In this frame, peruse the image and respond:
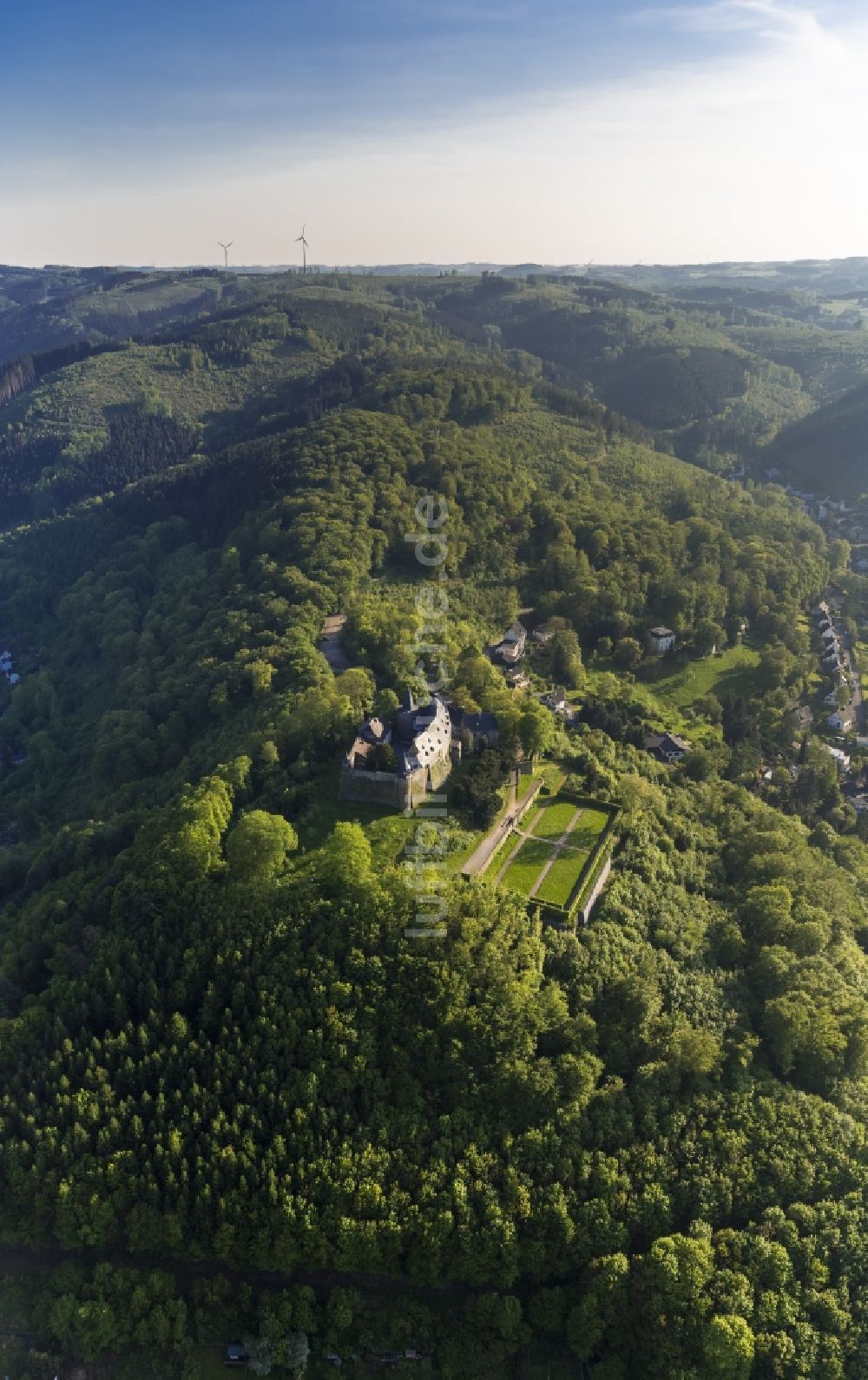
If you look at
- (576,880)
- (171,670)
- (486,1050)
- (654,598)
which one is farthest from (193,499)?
(486,1050)

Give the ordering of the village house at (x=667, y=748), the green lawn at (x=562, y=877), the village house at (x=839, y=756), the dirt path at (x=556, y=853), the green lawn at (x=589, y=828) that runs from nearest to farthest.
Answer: the green lawn at (x=562, y=877)
the dirt path at (x=556, y=853)
the green lawn at (x=589, y=828)
the village house at (x=667, y=748)
the village house at (x=839, y=756)

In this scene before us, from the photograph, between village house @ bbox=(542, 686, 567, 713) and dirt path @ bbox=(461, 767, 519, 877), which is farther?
village house @ bbox=(542, 686, 567, 713)

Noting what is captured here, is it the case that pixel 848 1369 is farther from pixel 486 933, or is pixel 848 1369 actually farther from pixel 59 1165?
pixel 59 1165

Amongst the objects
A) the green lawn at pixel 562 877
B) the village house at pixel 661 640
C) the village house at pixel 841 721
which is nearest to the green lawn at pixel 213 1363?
the green lawn at pixel 562 877

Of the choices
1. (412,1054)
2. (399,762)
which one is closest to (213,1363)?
(412,1054)

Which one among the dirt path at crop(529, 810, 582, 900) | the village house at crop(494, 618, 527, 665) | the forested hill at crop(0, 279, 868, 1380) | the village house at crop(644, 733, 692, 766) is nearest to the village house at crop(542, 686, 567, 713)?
the forested hill at crop(0, 279, 868, 1380)

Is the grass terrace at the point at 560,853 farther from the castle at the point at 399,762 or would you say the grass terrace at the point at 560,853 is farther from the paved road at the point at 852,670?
the paved road at the point at 852,670

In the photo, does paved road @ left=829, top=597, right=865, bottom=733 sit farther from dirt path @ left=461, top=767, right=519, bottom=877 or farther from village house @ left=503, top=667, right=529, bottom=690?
dirt path @ left=461, top=767, right=519, bottom=877
